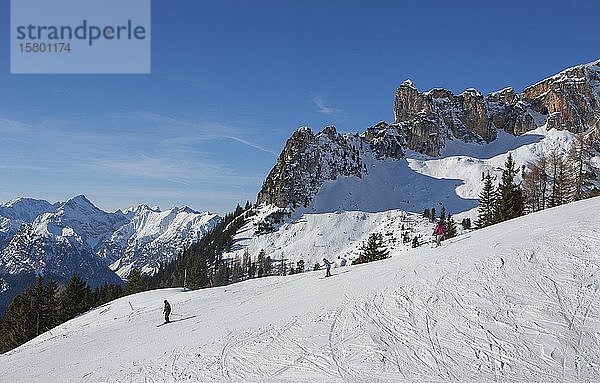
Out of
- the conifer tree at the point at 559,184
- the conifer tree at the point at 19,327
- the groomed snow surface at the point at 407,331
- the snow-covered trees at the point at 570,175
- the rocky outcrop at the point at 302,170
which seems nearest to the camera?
A: the groomed snow surface at the point at 407,331

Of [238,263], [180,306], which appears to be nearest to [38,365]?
[180,306]

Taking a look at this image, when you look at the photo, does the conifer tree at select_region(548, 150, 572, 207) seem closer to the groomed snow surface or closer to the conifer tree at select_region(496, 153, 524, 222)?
the conifer tree at select_region(496, 153, 524, 222)

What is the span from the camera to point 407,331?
1596 centimetres

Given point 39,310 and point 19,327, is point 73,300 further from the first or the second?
point 19,327

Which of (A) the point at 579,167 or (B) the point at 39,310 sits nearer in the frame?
(A) the point at 579,167

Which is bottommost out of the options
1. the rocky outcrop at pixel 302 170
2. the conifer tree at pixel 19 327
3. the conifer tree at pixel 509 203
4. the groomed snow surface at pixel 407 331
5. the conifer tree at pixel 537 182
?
the conifer tree at pixel 19 327

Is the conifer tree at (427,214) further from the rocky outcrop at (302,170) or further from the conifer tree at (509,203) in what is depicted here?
the conifer tree at (509,203)

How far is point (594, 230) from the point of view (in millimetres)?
21234

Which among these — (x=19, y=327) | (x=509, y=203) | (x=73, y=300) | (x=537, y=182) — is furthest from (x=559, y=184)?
(x=19, y=327)

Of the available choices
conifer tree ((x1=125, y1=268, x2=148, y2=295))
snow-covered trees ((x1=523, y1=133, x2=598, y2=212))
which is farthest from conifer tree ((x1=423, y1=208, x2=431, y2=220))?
conifer tree ((x1=125, y1=268, x2=148, y2=295))

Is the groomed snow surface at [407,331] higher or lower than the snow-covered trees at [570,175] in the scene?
lower

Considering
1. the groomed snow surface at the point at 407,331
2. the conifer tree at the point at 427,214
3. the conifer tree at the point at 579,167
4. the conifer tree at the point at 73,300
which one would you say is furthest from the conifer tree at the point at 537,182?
the conifer tree at the point at 427,214

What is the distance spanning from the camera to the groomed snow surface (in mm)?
13641

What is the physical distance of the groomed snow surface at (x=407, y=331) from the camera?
13.6m
